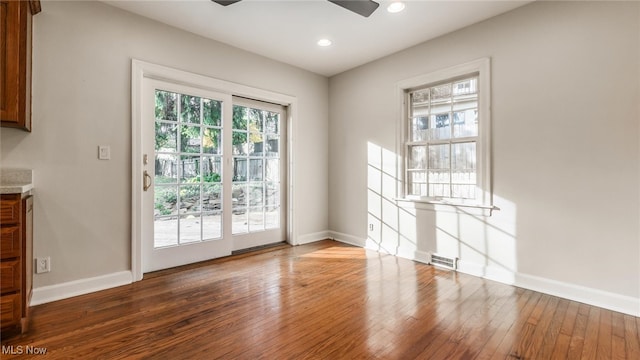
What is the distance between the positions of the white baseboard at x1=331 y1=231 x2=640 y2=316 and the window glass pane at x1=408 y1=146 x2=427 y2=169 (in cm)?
106

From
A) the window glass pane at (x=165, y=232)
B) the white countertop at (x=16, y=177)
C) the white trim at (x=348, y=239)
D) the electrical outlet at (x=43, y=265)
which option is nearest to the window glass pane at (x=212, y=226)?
the window glass pane at (x=165, y=232)

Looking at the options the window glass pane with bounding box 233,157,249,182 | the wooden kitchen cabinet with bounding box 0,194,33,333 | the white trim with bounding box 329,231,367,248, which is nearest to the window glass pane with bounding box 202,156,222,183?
the window glass pane with bounding box 233,157,249,182

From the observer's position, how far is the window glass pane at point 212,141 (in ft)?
11.4

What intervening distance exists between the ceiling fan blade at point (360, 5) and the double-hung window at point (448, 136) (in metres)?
1.23

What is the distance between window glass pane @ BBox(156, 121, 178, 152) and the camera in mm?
3168

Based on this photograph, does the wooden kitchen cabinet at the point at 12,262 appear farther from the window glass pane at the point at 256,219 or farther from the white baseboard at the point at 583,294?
the white baseboard at the point at 583,294

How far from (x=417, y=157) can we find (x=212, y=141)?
8.28 feet

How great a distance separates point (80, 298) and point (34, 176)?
1078 mm

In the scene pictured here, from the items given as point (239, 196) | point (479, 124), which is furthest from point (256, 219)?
point (479, 124)

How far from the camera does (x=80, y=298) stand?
8.18 ft

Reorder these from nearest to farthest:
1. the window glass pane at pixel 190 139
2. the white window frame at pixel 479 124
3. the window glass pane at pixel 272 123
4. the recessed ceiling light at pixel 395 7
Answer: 1. the recessed ceiling light at pixel 395 7
2. the white window frame at pixel 479 124
3. the window glass pane at pixel 190 139
4. the window glass pane at pixel 272 123

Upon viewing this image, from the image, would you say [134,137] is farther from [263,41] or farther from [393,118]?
[393,118]

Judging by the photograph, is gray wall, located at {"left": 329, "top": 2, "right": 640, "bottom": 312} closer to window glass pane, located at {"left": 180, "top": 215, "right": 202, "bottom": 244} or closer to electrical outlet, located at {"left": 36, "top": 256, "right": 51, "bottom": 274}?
window glass pane, located at {"left": 180, "top": 215, "right": 202, "bottom": 244}

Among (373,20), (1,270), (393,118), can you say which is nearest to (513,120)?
(393,118)
